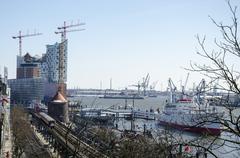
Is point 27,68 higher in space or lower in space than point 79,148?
higher

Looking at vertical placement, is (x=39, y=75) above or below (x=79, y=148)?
above

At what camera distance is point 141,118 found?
93.8 metres

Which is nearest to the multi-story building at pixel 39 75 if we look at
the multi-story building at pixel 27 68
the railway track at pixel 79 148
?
the multi-story building at pixel 27 68

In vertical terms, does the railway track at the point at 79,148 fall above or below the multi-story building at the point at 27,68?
below

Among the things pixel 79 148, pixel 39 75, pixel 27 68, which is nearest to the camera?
pixel 79 148

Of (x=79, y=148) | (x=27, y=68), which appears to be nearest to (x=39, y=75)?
(x=27, y=68)

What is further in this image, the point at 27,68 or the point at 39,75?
the point at 39,75

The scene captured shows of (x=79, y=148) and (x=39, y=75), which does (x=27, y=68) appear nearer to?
(x=39, y=75)

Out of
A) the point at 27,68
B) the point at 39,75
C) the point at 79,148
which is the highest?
the point at 27,68

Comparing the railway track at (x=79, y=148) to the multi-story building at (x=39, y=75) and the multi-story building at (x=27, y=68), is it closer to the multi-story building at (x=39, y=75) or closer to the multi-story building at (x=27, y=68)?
the multi-story building at (x=39, y=75)

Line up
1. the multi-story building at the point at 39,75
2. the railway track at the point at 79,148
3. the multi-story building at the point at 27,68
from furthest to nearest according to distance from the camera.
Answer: the multi-story building at the point at 27,68, the multi-story building at the point at 39,75, the railway track at the point at 79,148

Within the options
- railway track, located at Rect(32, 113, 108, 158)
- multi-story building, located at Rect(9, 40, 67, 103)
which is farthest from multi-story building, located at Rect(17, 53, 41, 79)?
railway track, located at Rect(32, 113, 108, 158)

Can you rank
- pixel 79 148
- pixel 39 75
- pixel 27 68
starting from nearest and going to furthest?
pixel 79 148 → pixel 27 68 → pixel 39 75

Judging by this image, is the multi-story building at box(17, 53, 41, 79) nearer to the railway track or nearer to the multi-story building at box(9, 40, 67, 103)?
the multi-story building at box(9, 40, 67, 103)
